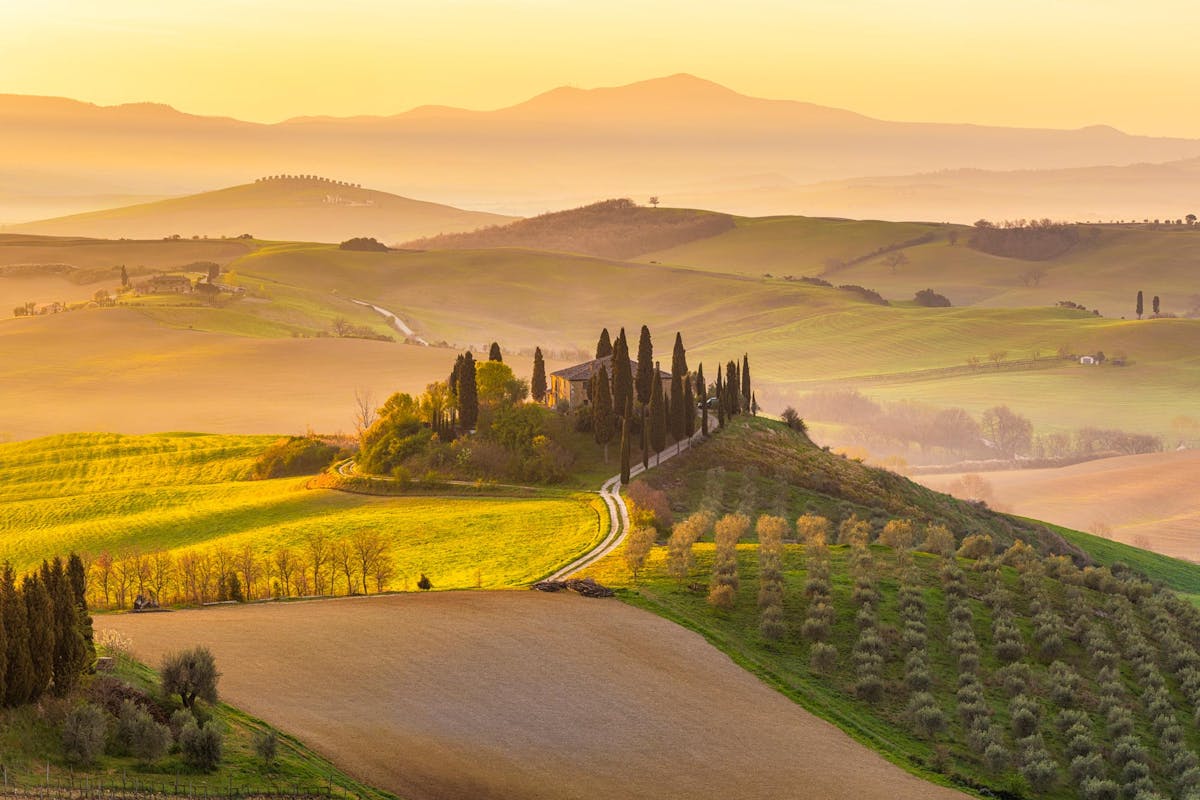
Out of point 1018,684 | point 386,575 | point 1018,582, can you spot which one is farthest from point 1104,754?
point 386,575

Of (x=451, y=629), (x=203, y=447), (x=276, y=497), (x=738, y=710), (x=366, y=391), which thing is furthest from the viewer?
(x=366, y=391)

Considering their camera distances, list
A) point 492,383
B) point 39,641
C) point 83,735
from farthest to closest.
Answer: point 492,383 → point 39,641 → point 83,735

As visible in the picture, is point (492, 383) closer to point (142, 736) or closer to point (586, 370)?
point (586, 370)

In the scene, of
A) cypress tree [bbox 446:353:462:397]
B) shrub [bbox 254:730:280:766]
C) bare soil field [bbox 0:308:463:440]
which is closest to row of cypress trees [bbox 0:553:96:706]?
shrub [bbox 254:730:280:766]

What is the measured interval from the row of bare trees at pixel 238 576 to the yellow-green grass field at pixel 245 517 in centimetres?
215

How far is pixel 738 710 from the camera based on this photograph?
4750 cm

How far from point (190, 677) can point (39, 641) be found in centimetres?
495

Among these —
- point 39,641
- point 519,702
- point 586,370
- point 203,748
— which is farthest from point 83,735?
point 586,370

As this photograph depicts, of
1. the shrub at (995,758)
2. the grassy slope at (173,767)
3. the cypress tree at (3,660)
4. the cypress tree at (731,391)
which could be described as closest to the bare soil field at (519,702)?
the grassy slope at (173,767)

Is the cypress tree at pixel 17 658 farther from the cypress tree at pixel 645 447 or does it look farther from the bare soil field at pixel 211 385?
the bare soil field at pixel 211 385

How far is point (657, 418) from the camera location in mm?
98188

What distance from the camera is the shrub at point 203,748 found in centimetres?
3547

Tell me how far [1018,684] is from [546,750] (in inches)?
910

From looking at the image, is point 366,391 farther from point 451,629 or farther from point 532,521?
point 451,629
